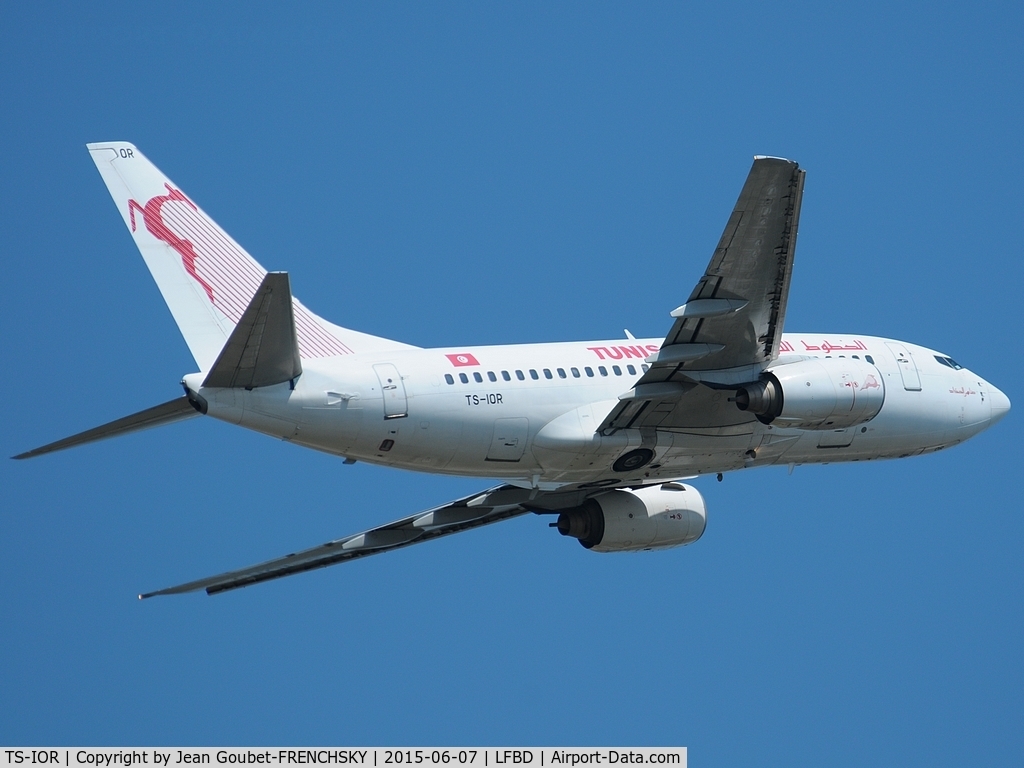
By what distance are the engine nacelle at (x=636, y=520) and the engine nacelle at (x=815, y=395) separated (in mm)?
5904

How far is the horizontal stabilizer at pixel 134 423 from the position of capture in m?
35.7

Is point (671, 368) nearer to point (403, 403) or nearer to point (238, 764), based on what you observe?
point (403, 403)

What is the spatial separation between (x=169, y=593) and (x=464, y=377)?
9.72m

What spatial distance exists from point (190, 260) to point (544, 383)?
27.5 feet

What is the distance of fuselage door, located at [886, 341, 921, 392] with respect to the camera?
44.9m

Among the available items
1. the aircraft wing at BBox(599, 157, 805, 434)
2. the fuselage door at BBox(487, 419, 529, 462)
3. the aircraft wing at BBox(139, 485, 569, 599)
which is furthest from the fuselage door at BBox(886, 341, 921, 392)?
the fuselage door at BBox(487, 419, 529, 462)

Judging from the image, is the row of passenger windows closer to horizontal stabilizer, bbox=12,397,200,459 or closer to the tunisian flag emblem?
the tunisian flag emblem

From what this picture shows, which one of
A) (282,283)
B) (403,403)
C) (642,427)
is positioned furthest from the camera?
(642,427)

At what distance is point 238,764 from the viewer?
35.2 metres

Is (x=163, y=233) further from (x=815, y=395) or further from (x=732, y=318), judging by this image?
(x=815, y=395)

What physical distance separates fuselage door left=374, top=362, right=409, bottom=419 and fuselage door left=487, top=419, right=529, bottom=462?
233 centimetres

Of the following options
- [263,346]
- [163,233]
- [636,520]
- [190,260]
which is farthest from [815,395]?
[163,233]

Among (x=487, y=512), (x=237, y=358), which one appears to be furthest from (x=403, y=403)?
(x=487, y=512)

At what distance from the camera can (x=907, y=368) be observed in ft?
148
